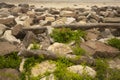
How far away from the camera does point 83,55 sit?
7.22 meters

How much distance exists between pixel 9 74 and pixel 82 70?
70.1 inches

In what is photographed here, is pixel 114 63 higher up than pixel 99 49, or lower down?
lower down

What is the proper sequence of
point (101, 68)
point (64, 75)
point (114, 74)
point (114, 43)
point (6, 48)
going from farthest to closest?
point (114, 43), point (6, 48), point (101, 68), point (114, 74), point (64, 75)

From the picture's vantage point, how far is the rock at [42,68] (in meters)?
6.32

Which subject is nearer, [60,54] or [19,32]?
[60,54]

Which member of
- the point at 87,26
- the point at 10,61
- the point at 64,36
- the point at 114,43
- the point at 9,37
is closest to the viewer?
the point at 10,61

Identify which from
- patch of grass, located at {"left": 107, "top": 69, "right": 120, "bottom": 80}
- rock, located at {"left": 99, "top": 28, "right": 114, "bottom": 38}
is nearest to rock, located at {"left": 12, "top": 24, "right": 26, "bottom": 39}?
rock, located at {"left": 99, "top": 28, "right": 114, "bottom": 38}

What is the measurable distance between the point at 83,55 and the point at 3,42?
264cm

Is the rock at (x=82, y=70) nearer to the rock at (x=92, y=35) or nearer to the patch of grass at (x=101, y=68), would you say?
the patch of grass at (x=101, y=68)

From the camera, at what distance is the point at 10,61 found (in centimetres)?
711

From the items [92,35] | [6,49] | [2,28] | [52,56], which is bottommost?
[2,28]

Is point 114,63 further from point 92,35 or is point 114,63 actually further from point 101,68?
point 92,35

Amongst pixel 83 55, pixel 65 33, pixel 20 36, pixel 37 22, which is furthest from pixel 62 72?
pixel 37 22

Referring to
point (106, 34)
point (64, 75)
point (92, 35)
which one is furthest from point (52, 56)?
point (106, 34)
